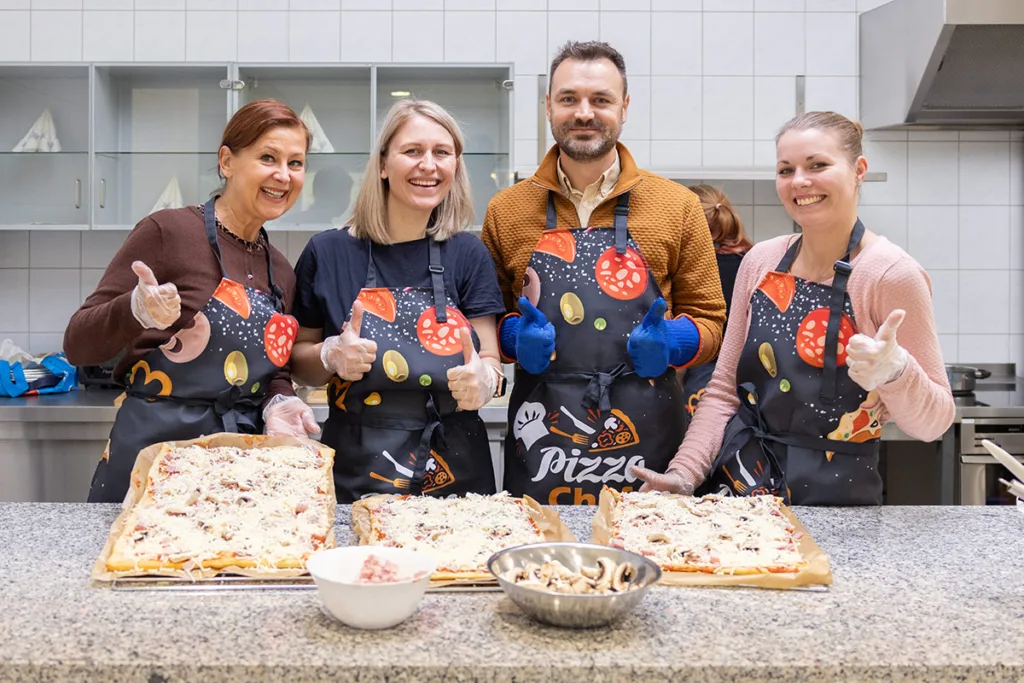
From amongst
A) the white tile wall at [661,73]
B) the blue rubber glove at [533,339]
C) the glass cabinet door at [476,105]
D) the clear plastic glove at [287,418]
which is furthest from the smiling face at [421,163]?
the white tile wall at [661,73]

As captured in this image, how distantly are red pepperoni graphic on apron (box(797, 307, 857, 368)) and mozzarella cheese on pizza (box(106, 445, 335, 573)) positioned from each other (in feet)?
3.23

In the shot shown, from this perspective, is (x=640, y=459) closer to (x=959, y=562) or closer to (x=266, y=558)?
(x=959, y=562)

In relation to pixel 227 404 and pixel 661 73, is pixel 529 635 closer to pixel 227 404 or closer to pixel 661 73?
pixel 227 404

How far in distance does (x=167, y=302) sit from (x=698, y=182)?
251cm

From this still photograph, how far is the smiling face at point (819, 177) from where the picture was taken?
1862mm

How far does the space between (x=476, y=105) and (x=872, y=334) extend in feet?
6.96

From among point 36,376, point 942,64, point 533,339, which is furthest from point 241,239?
point 942,64

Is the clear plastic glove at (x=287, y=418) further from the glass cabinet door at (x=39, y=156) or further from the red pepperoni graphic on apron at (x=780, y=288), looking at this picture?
the glass cabinet door at (x=39, y=156)

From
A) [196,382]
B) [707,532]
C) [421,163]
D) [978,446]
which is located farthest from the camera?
[978,446]

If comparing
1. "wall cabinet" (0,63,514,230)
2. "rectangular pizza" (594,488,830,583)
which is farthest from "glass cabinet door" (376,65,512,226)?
"rectangular pizza" (594,488,830,583)

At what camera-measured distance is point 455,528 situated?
1514 mm

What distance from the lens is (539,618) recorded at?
47.1 inches

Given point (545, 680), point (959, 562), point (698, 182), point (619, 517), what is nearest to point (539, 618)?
point (545, 680)

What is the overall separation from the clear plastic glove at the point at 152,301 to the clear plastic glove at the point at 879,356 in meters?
1.27
